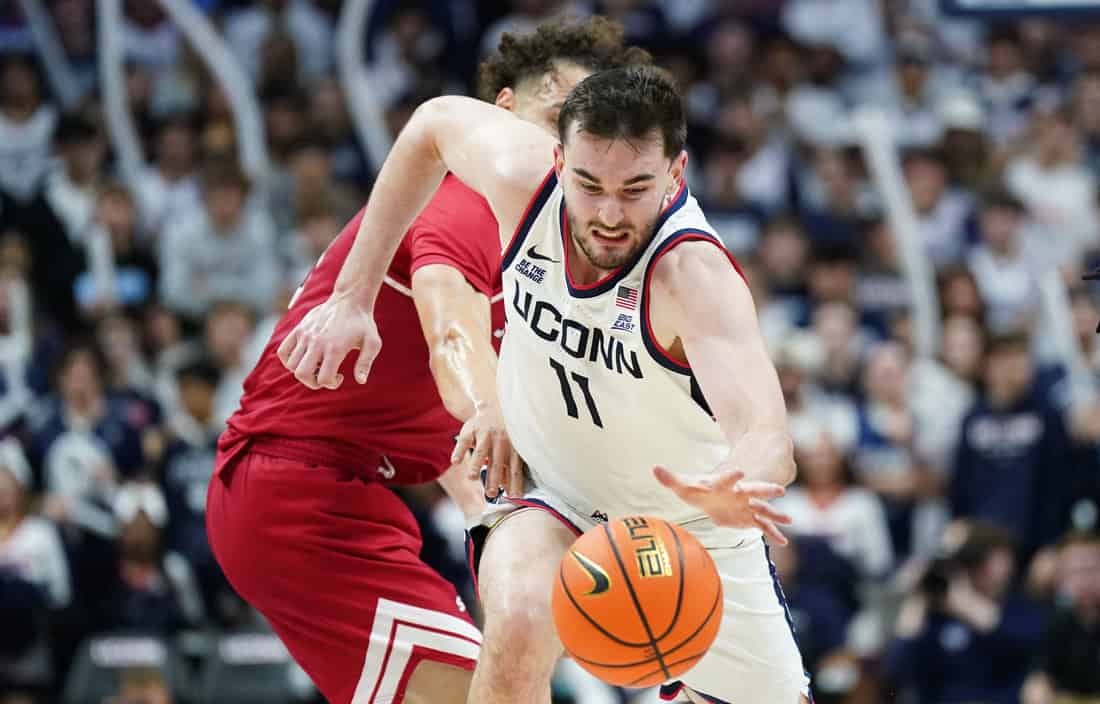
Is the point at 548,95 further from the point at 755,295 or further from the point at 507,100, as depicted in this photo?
the point at 755,295

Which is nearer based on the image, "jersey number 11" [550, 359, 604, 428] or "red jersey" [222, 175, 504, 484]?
"jersey number 11" [550, 359, 604, 428]

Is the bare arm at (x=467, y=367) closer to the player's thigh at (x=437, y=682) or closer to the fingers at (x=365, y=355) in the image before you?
the fingers at (x=365, y=355)

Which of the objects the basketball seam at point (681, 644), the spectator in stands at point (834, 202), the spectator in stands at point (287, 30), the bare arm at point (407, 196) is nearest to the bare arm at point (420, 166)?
the bare arm at point (407, 196)

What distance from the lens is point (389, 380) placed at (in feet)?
20.2

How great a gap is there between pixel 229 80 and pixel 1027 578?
706 cm

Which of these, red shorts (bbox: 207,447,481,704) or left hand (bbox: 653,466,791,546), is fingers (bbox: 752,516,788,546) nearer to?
left hand (bbox: 653,466,791,546)

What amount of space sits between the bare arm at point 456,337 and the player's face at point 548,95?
0.75 m

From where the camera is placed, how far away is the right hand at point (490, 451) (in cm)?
542

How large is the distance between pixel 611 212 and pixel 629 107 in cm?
30

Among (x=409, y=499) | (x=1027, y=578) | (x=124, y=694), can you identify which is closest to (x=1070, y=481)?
(x=1027, y=578)

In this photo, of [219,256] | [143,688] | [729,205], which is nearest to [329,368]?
[143,688]

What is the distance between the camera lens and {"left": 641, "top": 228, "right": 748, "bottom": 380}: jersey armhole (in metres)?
5.11

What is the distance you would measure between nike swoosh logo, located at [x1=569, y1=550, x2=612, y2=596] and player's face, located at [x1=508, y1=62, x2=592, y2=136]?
192 cm

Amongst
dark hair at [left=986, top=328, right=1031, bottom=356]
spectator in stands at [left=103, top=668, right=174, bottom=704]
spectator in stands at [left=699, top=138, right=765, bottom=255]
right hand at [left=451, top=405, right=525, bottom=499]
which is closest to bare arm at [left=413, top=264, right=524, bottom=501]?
right hand at [left=451, top=405, right=525, bottom=499]
